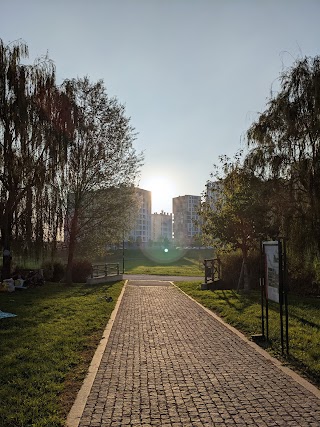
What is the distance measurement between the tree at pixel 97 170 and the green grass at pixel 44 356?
32.3ft

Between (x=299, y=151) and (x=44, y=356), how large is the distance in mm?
12000

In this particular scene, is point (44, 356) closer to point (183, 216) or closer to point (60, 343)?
point (60, 343)

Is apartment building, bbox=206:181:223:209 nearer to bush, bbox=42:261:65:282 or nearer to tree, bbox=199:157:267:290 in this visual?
tree, bbox=199:157:267:290

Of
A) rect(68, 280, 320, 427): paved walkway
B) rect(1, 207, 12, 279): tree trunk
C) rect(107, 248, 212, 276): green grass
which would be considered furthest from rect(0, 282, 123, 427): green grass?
rect(107, 248, 212, 276): green grass

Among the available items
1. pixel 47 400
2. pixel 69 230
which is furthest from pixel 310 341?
pixel 69 230

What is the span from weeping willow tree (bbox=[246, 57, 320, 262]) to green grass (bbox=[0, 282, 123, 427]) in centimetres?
750

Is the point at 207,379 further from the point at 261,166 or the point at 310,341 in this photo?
the point at 261,166

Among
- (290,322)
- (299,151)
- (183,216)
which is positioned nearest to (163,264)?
(299,151)

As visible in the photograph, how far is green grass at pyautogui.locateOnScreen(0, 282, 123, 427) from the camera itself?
471 centimetres

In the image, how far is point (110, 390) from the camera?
5.38 metres

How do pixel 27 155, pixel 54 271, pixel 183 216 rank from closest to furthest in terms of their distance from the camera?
pixel 27 155 → pixel 54 271 → pixel 183 216

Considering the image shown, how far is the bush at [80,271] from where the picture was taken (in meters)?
26.1

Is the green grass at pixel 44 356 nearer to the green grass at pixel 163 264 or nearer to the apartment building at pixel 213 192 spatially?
the apartment building at pixel 213 192

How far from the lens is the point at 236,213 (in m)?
18.8
